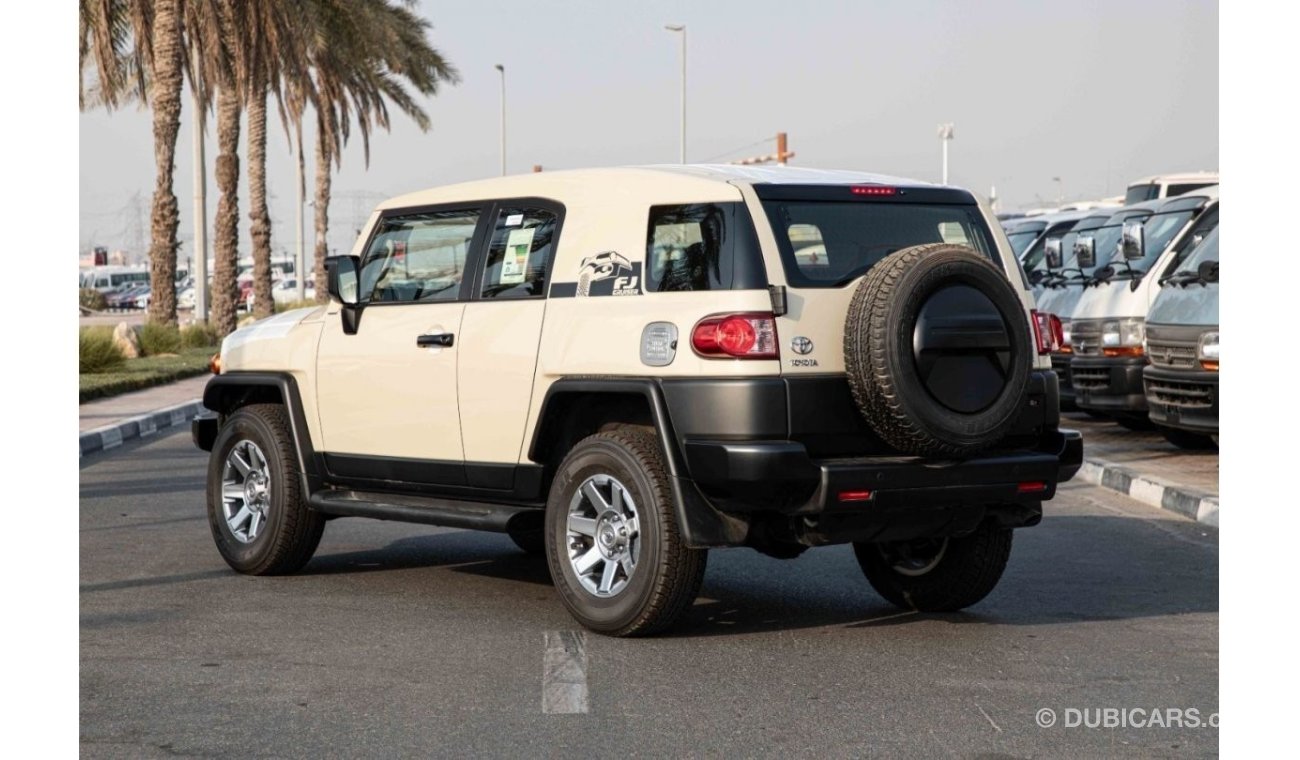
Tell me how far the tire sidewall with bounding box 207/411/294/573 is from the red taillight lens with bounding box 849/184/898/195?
128 inches

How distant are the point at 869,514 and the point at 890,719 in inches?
46.9

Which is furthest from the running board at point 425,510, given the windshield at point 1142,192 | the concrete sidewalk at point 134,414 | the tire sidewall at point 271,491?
the windshield at point 1142,192

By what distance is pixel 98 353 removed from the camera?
25047 millimetres

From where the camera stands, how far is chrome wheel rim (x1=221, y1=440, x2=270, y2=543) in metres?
8.74

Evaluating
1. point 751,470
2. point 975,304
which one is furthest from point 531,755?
point 975,304

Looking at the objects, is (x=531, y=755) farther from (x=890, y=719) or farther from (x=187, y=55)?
(x=187, y=55)

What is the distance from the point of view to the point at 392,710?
18.9 feet

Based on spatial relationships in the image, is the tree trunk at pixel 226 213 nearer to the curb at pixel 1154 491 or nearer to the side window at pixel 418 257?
the curb at pixel 1154 491

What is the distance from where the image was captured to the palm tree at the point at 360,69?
3462 centimetres

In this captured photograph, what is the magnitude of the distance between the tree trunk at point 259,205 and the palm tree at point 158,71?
666 centimetres

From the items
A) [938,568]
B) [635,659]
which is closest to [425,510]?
[635,659]

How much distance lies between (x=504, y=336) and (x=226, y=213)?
95.3ft

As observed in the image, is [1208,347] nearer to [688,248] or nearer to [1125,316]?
[1125,316]

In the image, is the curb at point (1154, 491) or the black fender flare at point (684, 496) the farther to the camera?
the curb at point (1154, 491)
